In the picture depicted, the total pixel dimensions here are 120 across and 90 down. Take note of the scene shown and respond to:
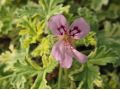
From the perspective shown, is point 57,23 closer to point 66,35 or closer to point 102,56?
point 66,35

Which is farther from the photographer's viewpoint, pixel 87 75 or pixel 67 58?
pixel 87 75

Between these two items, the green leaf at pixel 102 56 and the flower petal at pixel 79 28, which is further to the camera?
the green leaf at pixel 102 56

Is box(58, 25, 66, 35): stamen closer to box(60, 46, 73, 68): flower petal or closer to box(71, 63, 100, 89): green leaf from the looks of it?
Result: box(60, 46, 73, 68): flower petal

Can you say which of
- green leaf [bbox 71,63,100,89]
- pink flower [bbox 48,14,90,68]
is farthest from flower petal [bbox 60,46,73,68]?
green leaf [bbox 71,63,100,89]

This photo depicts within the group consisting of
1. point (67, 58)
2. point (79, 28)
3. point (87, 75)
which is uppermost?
point (79, 28)

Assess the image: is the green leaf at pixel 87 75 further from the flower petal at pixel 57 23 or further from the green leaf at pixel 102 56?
the flower petal at pixel 57 23

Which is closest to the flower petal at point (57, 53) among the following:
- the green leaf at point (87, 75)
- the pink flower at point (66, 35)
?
the pink flower at point (66, 35)

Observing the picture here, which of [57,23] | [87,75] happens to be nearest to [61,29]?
[57,23]

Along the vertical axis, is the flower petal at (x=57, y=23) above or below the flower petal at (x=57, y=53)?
above
